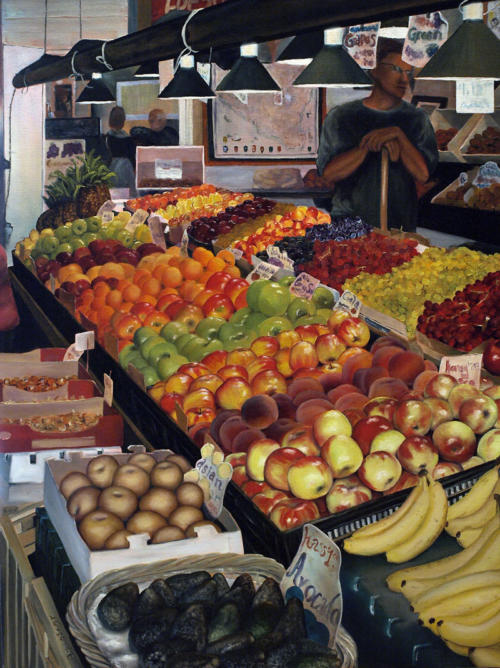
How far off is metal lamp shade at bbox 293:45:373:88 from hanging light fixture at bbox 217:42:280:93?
33 centimetres

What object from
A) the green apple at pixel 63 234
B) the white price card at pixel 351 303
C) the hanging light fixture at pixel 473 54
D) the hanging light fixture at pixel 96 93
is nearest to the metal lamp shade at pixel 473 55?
the hanging light fixture at pixel 473 54

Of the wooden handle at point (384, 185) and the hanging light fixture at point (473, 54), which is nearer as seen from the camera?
the hanging light fixture at point (473, 54)

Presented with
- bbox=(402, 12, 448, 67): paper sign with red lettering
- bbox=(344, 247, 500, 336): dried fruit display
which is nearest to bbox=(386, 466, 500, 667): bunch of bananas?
bbox=(344, 247, 500, 336): dried fruit display

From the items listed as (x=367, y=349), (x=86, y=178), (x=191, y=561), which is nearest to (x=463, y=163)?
(x=86, y=178)

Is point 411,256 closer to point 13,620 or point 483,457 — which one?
point 483,457

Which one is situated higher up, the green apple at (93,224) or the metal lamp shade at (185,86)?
the metal lamp shade at (185,86)

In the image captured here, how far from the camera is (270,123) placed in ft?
31.2

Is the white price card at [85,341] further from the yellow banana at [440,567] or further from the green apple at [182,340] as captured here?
the yellow banana at [440,567]

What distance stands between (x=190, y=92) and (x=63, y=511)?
2.17 m

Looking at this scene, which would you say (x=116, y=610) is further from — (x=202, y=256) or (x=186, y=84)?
(x=202, y=256)

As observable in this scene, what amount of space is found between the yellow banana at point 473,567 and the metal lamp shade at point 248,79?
92.4 inches

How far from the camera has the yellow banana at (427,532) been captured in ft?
6.29

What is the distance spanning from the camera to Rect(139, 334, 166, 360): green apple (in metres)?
3.39

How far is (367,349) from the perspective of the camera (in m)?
3.29
